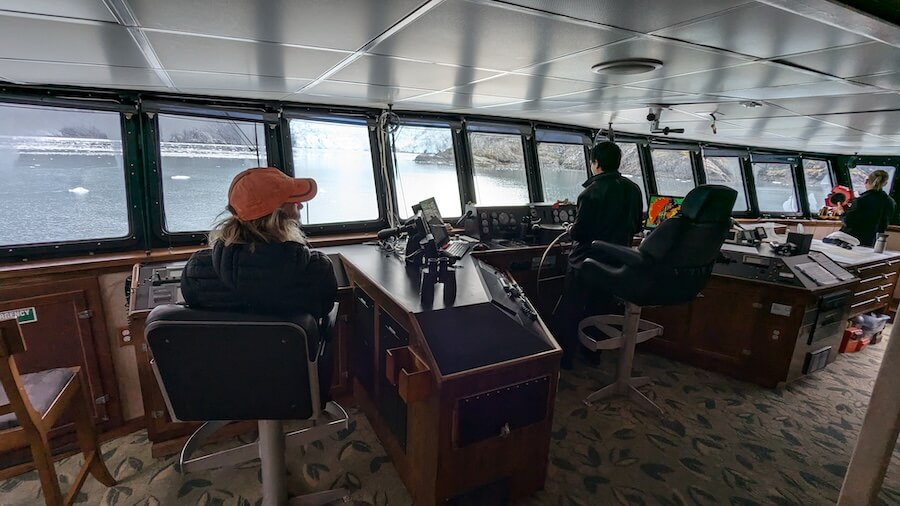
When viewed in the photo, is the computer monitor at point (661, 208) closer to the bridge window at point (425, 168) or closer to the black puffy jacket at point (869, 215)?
the bridge window at point (425, 168)

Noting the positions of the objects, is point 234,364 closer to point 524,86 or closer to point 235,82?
point 235,82

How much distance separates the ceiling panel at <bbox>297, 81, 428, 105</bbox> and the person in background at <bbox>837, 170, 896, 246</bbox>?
5.16 m

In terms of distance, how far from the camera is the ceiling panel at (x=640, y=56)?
162 centimetres

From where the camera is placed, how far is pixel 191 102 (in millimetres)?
2703

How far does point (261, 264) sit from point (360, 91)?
5.48 ft

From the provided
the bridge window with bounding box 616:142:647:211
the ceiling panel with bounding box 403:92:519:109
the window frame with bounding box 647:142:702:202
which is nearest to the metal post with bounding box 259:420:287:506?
the ceiling panel with bounding box 403:92:519:109

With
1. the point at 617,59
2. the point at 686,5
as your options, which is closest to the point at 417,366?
the point at 686,5

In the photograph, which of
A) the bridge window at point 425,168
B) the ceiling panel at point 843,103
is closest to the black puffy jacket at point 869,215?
the ceiling panel at point 843,103

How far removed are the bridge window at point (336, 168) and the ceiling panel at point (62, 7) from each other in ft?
6.41

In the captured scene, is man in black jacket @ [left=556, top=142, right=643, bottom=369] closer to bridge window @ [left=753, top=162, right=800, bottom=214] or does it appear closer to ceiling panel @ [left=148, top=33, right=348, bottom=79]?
ceiling panel @ [left=148, top=33, right=348, bottom=79]

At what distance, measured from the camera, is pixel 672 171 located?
549cm

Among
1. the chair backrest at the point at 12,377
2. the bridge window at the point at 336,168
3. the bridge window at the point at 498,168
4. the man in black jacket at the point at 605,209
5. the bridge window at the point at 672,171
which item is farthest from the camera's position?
the bridge window at the point at 672,171

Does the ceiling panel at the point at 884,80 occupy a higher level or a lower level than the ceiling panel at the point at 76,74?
higher

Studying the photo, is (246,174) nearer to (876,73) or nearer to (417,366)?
(417,366)
